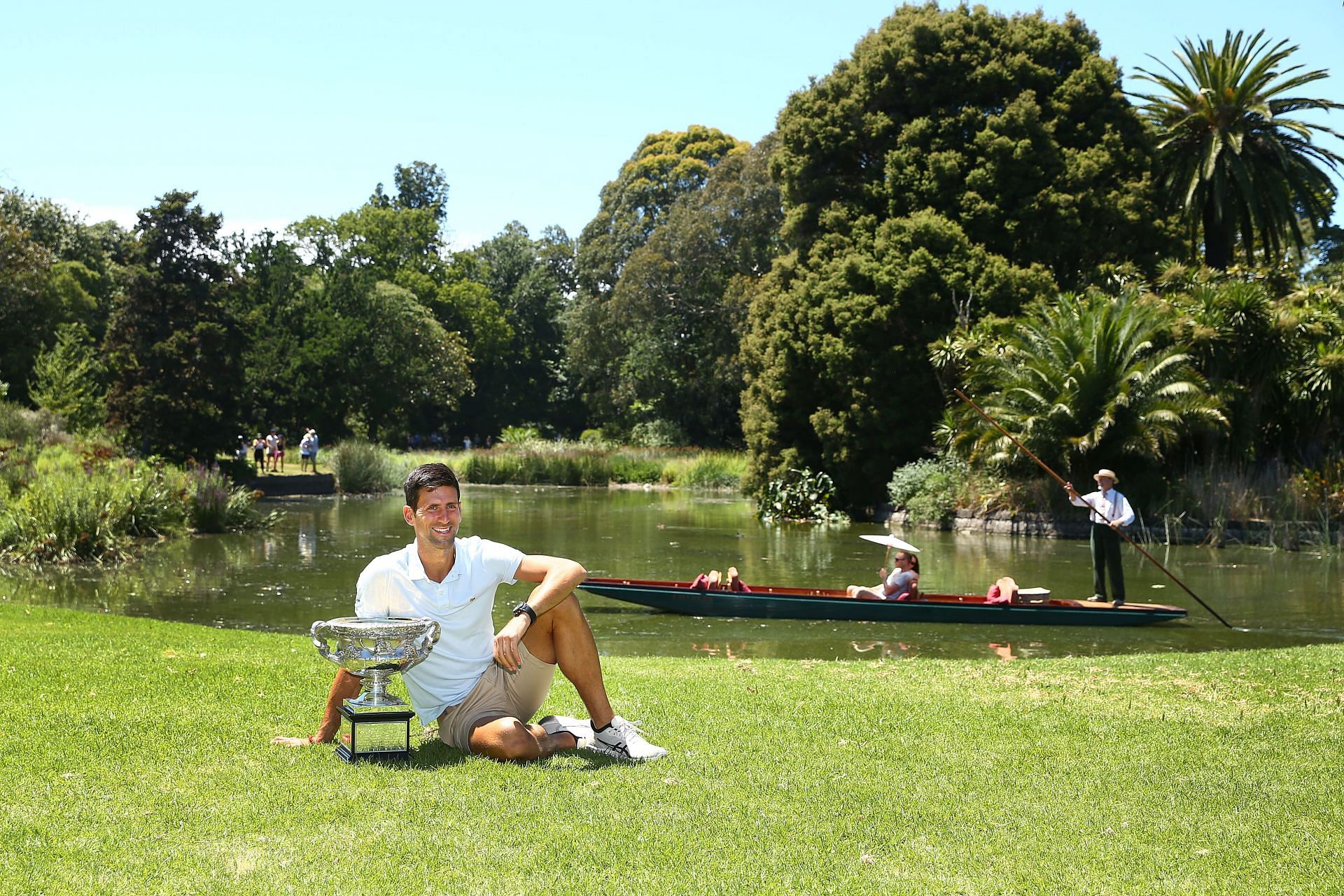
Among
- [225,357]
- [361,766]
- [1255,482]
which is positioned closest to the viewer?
[361,766]

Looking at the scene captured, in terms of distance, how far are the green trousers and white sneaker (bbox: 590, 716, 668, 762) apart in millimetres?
11709

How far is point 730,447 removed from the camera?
2189 inches

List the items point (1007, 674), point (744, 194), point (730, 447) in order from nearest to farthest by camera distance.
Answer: point (1007, 674) < point (744, 194) < point (730, 447)

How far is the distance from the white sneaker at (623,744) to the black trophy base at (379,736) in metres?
0.87

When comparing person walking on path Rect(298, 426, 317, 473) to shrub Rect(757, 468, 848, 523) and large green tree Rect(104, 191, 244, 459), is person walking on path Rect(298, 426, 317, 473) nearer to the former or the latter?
large green tree Rect(104, 191, 244, 459)

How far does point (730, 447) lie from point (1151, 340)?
99.0 feet

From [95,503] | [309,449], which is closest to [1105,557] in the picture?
[95,503]

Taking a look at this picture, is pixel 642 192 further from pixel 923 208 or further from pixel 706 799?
pixel 706 799

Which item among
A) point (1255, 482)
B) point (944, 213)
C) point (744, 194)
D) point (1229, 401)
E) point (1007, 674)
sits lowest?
point (1007, 674)

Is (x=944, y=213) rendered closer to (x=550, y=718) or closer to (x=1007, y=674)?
(x=1007, y=674)

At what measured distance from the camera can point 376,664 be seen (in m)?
5.51

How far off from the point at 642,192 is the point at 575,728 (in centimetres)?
6334

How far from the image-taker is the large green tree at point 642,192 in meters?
65.8

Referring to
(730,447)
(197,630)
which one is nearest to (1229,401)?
(197,630)
